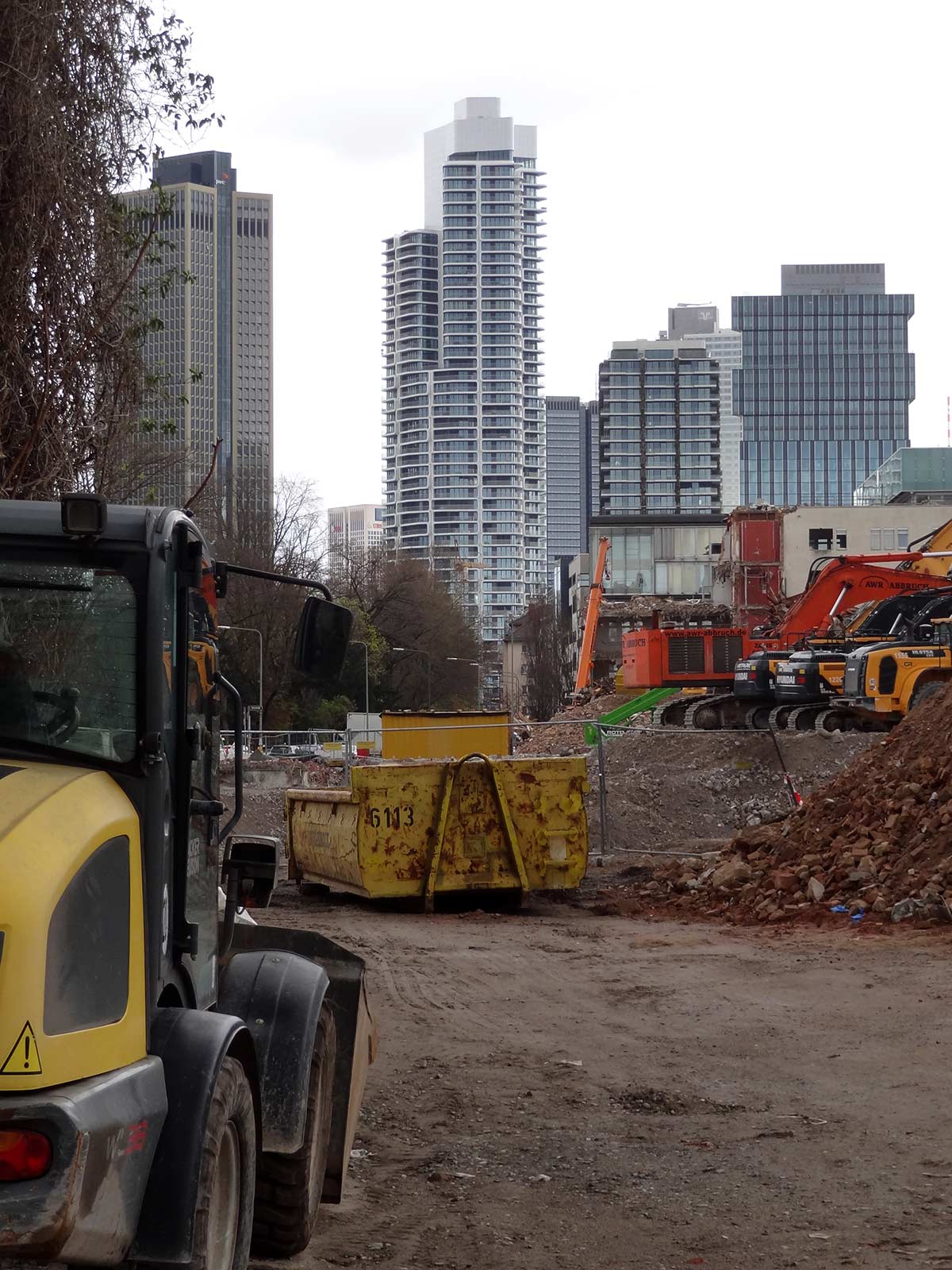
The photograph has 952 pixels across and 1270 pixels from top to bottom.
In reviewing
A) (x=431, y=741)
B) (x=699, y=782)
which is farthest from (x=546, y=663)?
(x=699, y=782)

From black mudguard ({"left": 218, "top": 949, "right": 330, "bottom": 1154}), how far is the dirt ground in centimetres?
78

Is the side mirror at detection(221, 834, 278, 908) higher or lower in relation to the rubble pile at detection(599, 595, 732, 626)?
lower

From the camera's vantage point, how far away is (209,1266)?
3.81 metres

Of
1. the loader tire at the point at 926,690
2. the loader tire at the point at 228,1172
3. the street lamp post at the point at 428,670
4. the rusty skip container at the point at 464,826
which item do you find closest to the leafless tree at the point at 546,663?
the street lamp post at the point at 428,670

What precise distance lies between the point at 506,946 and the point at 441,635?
7271 centimetres

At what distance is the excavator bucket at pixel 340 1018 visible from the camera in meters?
5.41

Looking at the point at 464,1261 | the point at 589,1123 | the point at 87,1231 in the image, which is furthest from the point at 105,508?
the point at 589,1123

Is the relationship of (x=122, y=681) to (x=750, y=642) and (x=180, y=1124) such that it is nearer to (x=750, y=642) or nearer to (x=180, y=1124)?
(x=180, y=1124)

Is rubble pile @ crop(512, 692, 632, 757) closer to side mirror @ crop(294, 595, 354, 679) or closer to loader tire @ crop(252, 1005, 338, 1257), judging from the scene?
loader tire @ crop(252, 1005, 338, 1257)

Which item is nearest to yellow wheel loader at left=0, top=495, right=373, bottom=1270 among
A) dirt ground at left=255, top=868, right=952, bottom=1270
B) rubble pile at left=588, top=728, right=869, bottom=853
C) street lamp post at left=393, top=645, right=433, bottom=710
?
dirt ground at left=255, top=868, right=952, bottom=1270

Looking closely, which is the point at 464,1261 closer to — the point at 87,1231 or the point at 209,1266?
the point at 209,1266

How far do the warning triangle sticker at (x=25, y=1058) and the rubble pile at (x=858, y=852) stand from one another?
441 inches

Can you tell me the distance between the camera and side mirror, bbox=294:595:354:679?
15.2 feet

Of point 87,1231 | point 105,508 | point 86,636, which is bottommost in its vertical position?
point 87,1231
